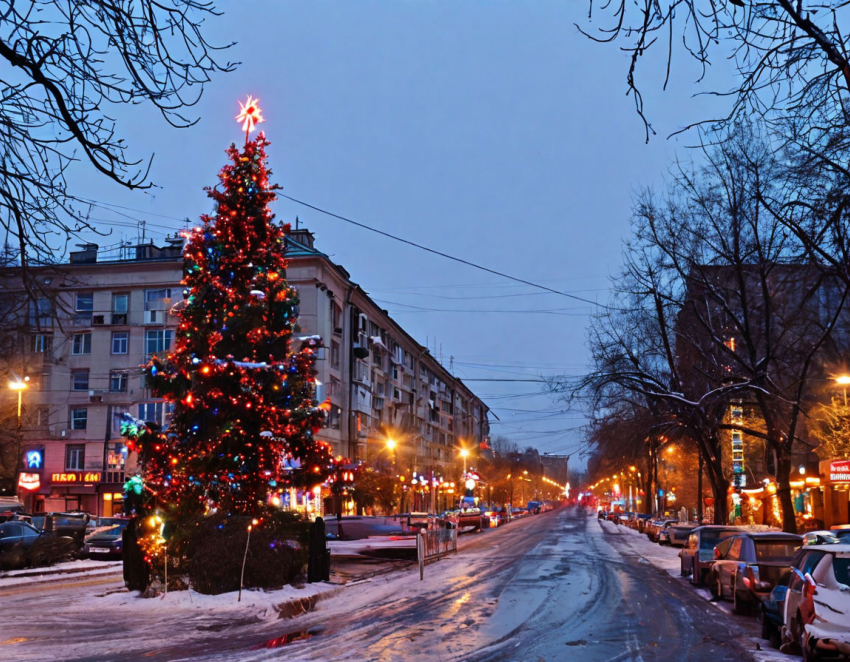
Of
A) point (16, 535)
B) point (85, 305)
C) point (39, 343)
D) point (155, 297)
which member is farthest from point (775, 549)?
point (85, 305)

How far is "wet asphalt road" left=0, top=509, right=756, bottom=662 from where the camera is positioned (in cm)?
1194

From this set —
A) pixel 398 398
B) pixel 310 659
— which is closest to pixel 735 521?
pixel 398 398

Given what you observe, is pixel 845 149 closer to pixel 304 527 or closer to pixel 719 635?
pixel 719 635

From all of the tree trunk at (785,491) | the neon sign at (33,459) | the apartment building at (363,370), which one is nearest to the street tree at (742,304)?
the tree trunk at (785,491)

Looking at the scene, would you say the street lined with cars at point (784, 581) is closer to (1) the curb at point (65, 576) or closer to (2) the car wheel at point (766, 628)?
(2) the car wheel at point (766, 628)

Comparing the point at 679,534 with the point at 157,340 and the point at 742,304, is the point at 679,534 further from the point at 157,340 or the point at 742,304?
the point at 157,340

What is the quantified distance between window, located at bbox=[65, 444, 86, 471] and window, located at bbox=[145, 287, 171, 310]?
1048 cm

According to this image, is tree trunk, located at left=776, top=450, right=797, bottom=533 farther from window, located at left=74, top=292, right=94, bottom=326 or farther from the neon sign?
window, located at left=74, top=292, right=94, bottom=326

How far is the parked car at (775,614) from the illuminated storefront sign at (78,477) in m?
53.6

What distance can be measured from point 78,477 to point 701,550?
47.7 metres

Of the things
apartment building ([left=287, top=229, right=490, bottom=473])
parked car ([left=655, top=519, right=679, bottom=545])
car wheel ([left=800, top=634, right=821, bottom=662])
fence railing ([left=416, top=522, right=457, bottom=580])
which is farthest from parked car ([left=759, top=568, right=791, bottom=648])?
parked car ([left=655, top=519, right=679, bottom=545])

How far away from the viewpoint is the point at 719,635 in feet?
45.2

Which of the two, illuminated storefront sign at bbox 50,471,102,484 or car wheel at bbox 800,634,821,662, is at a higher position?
illuminated storefront sign at bbox 50,471,102,484

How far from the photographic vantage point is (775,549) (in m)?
17.2
